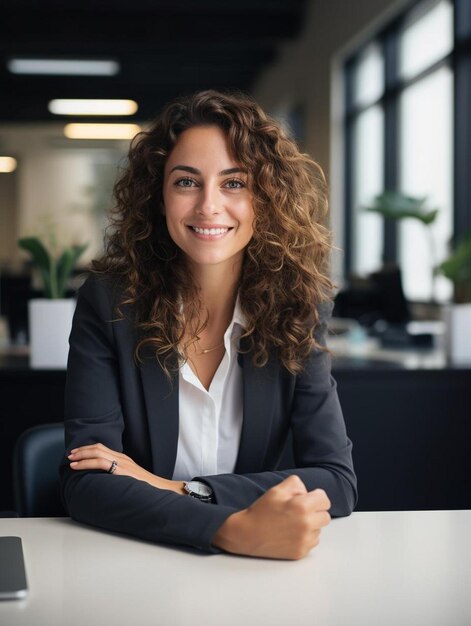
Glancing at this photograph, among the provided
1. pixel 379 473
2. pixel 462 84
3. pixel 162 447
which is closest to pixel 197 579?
pixel 162 447

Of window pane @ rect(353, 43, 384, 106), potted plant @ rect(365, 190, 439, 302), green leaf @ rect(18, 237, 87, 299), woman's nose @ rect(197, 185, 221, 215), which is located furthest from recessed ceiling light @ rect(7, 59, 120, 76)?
woman's nose @ rect(197, 185, 221, 215)

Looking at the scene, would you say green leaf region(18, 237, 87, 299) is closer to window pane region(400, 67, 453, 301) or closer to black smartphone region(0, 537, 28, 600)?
black smartphone region(0, 537, 28, 600)

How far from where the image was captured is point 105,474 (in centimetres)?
146

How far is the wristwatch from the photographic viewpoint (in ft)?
4.80

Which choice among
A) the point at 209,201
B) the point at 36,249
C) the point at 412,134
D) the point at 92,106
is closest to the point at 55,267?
the point at 36,249

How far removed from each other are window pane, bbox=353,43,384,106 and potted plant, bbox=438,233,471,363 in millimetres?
4733

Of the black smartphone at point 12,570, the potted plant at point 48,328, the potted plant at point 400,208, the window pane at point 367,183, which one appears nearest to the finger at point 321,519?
the black smartphone at point 12,570

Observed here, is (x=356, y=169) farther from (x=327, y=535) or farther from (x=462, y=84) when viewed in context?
(x=327, y=535)

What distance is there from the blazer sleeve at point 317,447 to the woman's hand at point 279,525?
21 centimetres

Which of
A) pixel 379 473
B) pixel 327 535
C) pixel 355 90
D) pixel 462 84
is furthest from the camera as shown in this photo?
pixel 355 90

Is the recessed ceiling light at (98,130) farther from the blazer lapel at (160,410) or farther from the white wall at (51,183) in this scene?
the blazer lapel at (160,410)

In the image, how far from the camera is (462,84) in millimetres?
5562

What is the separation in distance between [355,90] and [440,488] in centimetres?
589

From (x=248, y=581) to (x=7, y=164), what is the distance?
13904mm
